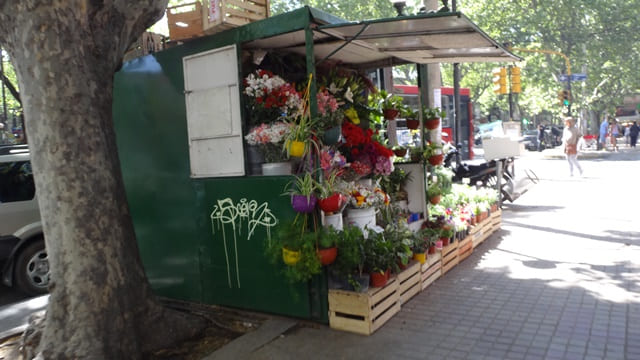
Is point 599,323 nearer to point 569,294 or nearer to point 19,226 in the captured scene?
point 569,294

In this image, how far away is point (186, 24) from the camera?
5523 millimetres

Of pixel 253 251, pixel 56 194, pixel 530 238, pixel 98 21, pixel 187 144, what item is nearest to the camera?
pixel 56 194

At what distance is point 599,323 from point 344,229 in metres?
2.49

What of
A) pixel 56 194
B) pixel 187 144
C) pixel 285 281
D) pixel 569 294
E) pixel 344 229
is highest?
pixel 187 144

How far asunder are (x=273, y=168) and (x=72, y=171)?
5.92ft

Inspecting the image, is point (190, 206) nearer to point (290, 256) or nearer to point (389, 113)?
point (290, 256)

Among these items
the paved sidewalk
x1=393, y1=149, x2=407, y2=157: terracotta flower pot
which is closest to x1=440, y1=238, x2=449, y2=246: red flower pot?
the paved sidewalk

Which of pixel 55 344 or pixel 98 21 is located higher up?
pixel 98 21

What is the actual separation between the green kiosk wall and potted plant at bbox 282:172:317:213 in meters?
0.20

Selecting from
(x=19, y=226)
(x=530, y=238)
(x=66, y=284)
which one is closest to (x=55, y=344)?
(x=66, y=284)

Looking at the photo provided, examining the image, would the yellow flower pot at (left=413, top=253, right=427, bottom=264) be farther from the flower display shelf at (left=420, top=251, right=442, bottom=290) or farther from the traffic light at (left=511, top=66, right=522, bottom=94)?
the traffic light at (left=511, top=66, right=522, bottom=94)

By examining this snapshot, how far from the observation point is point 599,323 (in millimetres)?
4652

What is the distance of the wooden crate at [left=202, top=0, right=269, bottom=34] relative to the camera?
5070 millimetres

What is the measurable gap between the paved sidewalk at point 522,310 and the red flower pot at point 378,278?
16.4 inches
